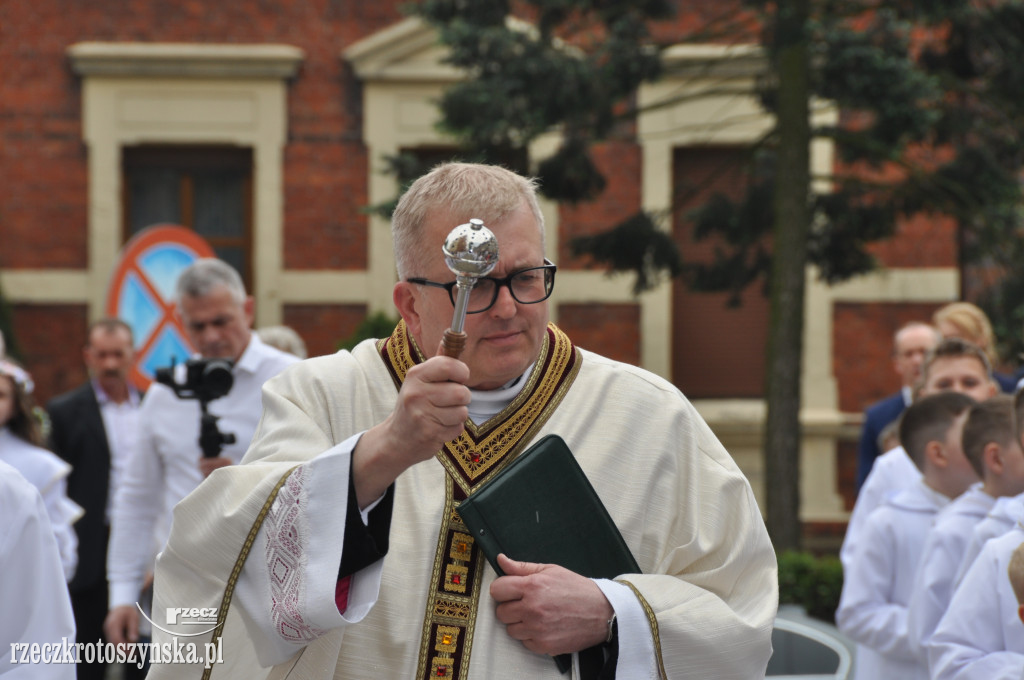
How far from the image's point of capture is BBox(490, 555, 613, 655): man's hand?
2.55 meters

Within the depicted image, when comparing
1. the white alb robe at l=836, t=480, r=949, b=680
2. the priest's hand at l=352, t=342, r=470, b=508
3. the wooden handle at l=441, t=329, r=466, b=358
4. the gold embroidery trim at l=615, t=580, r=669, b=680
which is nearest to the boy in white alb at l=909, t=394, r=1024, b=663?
the white alb robe at l=836, t=480, r=949, b=680

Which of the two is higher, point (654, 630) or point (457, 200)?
point (457, 200)

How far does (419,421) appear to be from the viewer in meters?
2.32

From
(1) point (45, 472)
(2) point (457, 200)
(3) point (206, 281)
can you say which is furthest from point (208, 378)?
(2) point (457, 200)

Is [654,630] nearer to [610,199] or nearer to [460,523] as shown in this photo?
[460,523]

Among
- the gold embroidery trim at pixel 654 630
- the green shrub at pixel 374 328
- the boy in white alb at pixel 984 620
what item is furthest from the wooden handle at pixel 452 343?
the green shrub at pixel 374 328

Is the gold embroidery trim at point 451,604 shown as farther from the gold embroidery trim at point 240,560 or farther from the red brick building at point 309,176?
the red brick building at point 309,176

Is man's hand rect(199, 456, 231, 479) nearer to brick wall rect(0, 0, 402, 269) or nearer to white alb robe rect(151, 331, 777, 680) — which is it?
white alb robe rect(151, 331, 777, 680)

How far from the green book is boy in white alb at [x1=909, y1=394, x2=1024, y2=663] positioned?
174cm

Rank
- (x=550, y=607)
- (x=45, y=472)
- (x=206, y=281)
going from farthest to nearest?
(x=45, y=472), (x=206, y=281), (x=550, y=607)

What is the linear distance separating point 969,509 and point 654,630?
198 centimetres

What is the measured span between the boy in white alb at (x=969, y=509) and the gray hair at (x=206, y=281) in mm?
2721

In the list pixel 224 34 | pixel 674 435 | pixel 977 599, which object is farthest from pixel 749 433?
pixel 674 435

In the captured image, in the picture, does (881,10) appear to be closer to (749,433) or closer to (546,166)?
(546,166)
